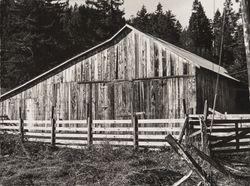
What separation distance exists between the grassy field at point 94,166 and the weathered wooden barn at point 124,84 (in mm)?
4925

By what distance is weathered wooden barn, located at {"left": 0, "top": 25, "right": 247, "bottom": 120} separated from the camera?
18438mm

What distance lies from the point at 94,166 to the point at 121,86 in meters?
9.47

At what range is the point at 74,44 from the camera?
175 ft

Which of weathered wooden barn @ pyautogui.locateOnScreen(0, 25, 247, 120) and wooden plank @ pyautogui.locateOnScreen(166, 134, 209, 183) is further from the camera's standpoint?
weathered wooden barn @ pyautogui.locateOnScreen(0, 25, 247, 120)

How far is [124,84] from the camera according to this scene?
20.0 metres

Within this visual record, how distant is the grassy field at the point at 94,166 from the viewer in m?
9.05

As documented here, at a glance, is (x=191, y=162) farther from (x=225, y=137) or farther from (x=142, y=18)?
(x=142, y=18)

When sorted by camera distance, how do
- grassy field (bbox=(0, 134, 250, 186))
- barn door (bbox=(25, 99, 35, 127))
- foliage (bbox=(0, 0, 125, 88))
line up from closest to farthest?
grassy field (bbox=(0, 134, 250, 186)) → barn door (bbox=(25, 99, 35, 127)) → foliage (bbox=(0, 0, 125, 88))

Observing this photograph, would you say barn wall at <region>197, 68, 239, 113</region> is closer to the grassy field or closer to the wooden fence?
the wooden fence

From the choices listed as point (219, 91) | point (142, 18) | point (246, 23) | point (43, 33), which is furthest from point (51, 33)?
point (246, 23)

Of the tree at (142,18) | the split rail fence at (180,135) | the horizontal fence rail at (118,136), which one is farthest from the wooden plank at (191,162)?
the tree at (142,18)

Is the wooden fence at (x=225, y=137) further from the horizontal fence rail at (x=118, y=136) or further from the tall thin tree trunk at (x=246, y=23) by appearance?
the tall thin tree trunk at (x=246, y=23)

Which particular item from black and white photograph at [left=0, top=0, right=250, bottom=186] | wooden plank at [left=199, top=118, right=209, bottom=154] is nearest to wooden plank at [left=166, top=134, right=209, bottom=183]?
black and white photograph at [left=0, top=0, right=250, bottom=186]

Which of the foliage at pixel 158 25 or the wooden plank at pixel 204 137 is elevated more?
the foliage at pixel 158 25
